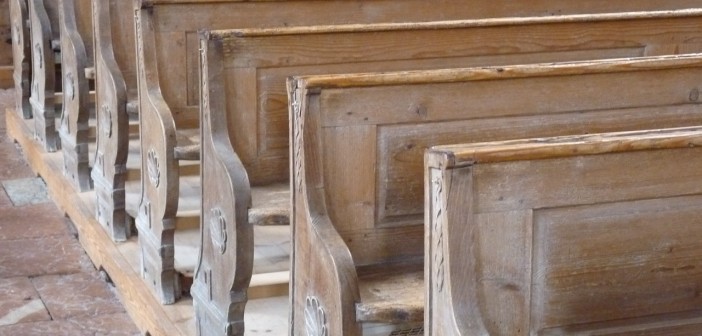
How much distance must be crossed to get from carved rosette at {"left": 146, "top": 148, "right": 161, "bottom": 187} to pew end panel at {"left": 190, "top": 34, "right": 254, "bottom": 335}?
35 centimetres

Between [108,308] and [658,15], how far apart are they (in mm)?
1794

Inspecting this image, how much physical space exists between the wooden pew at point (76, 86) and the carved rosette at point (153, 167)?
2.35ft

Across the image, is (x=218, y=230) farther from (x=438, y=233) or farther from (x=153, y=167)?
(x=438, y=233)

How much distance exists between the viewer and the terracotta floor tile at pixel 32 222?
13.0 feet

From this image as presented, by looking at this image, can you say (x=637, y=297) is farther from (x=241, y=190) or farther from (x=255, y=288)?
(x=255, y=288)

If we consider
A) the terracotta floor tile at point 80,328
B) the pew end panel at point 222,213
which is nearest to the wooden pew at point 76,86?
the terracotta floor tile at point 80,328

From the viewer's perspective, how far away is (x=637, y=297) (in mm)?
1921

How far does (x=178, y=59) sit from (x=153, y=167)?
0.31 metres

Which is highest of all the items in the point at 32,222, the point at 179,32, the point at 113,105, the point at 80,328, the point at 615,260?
the point at 179,32

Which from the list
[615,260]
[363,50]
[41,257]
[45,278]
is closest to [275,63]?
[363,50]

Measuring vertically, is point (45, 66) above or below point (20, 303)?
above

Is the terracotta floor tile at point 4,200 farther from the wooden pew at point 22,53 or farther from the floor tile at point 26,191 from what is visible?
the wooden pew at point 22,53

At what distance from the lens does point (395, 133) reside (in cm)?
234

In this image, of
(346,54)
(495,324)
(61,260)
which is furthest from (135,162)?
(495,324)
